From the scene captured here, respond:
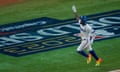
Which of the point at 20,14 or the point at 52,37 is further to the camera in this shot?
the point at 20,14

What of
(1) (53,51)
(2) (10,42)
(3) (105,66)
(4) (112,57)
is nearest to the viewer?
(3) (105,66)

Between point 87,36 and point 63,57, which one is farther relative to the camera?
point 63,57

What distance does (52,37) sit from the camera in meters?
21.6

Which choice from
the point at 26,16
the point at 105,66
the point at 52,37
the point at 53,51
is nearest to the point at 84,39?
the point at 105,66

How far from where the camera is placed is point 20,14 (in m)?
26.0

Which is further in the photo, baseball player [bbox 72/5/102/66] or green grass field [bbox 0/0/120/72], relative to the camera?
green grass field [bbox 0/0/120/72]

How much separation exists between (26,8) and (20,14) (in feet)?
4.07

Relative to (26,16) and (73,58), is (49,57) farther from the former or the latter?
(26,16)

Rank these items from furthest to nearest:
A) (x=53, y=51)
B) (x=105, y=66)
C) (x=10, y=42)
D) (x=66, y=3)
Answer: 1. (x=66, y=3)
2. (x=10, y=42)
3. (x=53, y=51)
4. (x=105, y=66)

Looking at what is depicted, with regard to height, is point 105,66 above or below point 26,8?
below

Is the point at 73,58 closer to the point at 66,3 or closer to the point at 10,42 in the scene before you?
the point at 10,42

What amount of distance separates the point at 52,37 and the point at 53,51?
187 centimetres

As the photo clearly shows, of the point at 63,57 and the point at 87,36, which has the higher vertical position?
the point at 87,36

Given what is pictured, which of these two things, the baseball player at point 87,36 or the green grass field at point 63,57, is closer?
the baseball player at point 87,36
